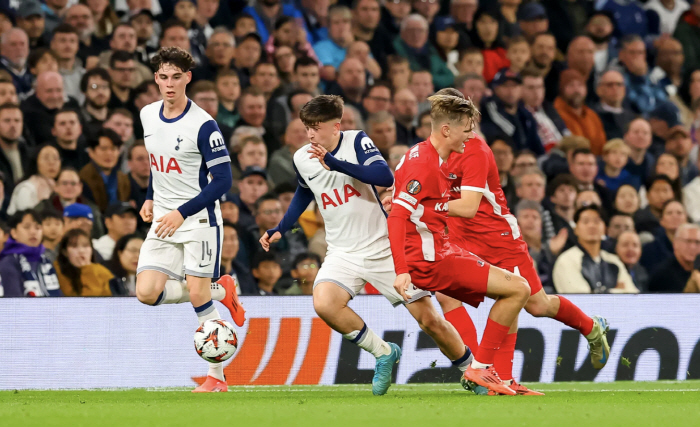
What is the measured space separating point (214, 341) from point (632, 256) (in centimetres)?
506

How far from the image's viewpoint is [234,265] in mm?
9094

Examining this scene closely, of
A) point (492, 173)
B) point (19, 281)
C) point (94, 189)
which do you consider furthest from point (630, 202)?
point (19, 281)

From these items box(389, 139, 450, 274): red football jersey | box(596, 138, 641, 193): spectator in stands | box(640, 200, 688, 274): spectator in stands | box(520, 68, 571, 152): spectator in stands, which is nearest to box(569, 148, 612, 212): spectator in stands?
box(596, 138, 641, 193): spectator in stands

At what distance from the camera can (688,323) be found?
805 centimetres

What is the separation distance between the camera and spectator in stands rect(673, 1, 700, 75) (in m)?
12.4

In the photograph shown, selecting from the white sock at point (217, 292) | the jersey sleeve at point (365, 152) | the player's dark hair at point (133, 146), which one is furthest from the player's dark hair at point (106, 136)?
the jersey sleeve at point (365, 152)

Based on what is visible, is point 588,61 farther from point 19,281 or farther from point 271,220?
point 19,281

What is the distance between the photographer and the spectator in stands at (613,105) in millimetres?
11469

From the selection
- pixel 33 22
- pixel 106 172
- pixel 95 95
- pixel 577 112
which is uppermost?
pixel 33 22

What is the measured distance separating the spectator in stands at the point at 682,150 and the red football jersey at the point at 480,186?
17.7ft

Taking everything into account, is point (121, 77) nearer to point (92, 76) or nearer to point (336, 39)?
point (92, 76)

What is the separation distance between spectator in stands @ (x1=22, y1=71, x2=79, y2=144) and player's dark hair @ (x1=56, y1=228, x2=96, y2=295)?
1364mm

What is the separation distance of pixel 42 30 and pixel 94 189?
207cm

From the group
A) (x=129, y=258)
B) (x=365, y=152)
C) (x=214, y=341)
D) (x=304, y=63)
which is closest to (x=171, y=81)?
(x=365, y=152)
